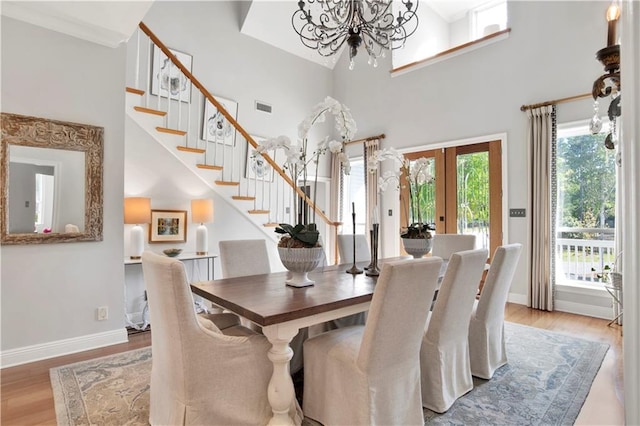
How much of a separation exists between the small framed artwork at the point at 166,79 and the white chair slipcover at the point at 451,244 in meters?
3.66

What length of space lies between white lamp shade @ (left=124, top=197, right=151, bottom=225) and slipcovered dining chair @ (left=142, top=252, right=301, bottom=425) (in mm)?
2180

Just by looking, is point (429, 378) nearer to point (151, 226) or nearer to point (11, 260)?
point (11, 260)

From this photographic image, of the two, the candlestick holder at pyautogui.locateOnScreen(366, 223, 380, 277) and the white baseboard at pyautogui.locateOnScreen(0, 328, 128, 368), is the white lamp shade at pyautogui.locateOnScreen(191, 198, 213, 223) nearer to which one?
the white baseboard at pyautogui.locateOnScreen(0, 328, 128, 368)

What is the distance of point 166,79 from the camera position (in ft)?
15.7

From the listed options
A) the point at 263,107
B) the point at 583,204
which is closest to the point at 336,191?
the point at 263,107

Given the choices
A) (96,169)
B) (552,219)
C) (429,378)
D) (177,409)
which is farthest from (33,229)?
(552,219)

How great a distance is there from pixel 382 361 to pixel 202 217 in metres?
3.11

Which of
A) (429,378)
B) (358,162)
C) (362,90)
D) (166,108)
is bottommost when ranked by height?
(429,378)

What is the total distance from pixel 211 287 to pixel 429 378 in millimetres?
1399

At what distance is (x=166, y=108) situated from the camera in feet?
15.7

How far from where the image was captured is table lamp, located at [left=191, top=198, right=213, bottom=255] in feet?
13.6

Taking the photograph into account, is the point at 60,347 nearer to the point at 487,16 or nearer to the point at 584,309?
the point at 584,309

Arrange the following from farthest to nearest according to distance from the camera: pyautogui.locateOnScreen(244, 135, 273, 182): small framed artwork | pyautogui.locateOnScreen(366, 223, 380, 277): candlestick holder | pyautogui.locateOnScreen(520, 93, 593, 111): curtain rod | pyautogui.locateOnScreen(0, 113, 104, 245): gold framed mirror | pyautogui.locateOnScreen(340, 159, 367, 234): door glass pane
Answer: pyautogui.locateOnScreen(340, 159, 367, 234): door glass pane, pyautogui.locateOnScreen(244, 135, 273, 182): small framed artwork, pyautogui.locateOnScreen(520, 93, 593, 111): curtain rod, pyautogui.locateOnScreen(0, 113, 104, 245): gold framed mirror, pyautogui.locateOnScreen(366, 223, 380, 277): candlestick holder

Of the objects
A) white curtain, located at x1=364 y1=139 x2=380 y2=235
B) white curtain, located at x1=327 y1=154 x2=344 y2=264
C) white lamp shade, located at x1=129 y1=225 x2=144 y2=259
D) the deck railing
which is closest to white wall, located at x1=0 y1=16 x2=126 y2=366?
white lamp shade, located at x1=129 y1=225 x2=144 y2=259
